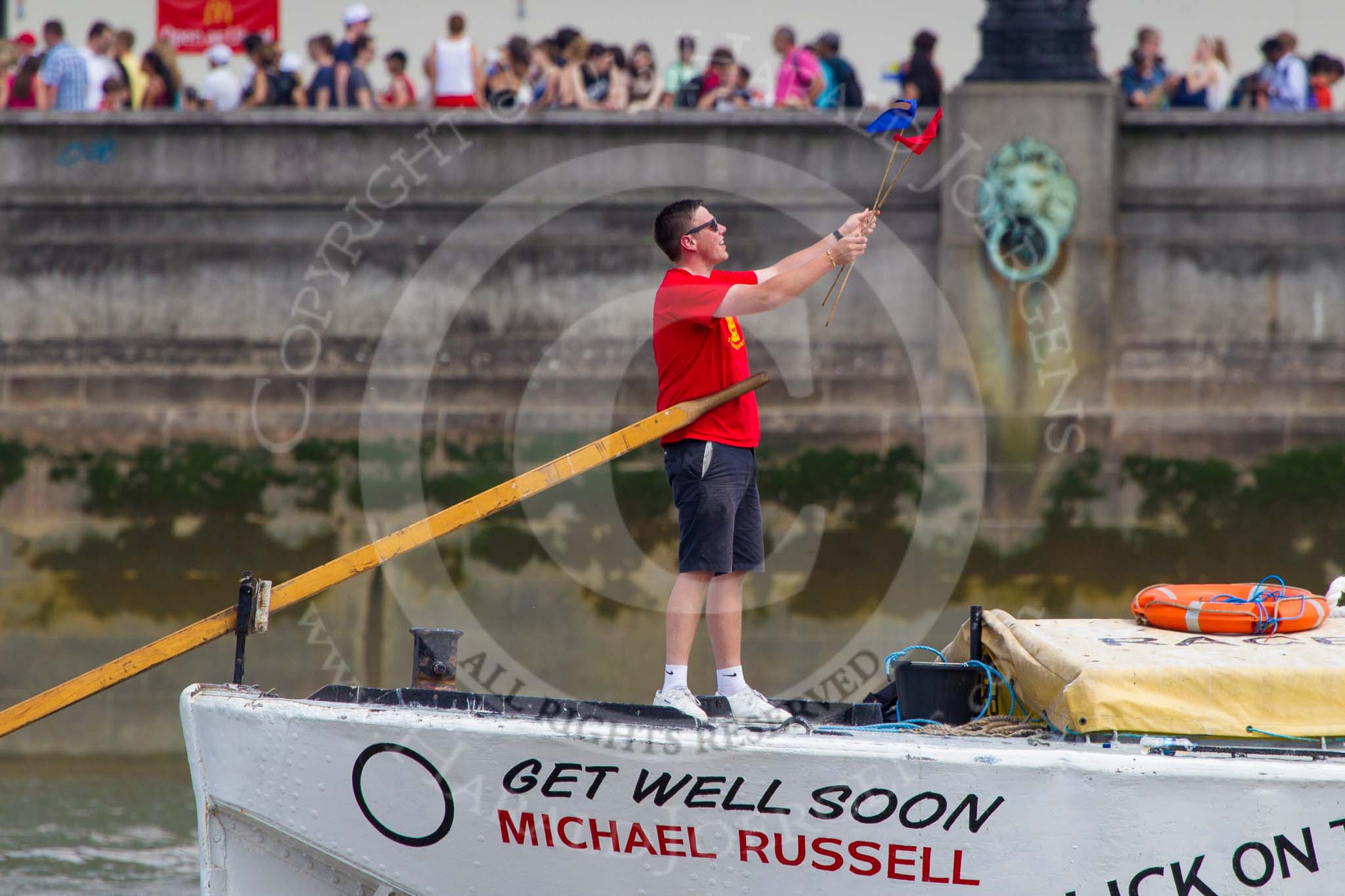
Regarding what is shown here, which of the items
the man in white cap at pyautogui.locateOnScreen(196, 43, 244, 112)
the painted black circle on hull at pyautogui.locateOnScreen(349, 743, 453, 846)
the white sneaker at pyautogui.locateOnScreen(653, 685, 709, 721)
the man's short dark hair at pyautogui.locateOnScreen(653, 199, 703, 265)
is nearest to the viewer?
the painted black circle on hull at pyautogui.locateOnScreen(349, 743, 453, 846)

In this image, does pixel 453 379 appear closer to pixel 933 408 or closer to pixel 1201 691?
pixel 933 408

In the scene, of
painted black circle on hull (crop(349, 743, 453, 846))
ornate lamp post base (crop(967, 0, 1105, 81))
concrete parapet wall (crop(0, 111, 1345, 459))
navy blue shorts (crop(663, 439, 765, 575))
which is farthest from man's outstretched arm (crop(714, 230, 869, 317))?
ornate lamp post base (crop(967, 0, 1105, 81))

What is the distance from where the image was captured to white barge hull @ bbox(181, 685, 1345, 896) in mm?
4672

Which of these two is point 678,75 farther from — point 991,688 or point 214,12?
point 991,688

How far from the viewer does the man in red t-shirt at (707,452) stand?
214 inches

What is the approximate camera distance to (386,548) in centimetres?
550

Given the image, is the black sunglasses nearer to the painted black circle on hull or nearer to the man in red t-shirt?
the man in red t-shirt

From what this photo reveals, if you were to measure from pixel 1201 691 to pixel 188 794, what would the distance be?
7232 mm

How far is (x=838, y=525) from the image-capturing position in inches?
430

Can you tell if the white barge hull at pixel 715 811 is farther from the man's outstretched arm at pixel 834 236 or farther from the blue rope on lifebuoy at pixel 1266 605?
the man's outstretched arm at pixel 834 236

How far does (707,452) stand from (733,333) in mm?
477

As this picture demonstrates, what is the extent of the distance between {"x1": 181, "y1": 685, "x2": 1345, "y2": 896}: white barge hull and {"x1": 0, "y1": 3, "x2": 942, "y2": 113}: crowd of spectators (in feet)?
23.4

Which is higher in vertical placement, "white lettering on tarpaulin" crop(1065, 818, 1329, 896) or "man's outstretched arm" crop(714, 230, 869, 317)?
"man's outstretched arm" crop(714, 230, 869, 317)

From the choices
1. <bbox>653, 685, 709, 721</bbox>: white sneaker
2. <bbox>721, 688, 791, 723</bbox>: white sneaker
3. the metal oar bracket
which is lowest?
<bbox>721, 688, 791, 723</bbox>: white sneaker
